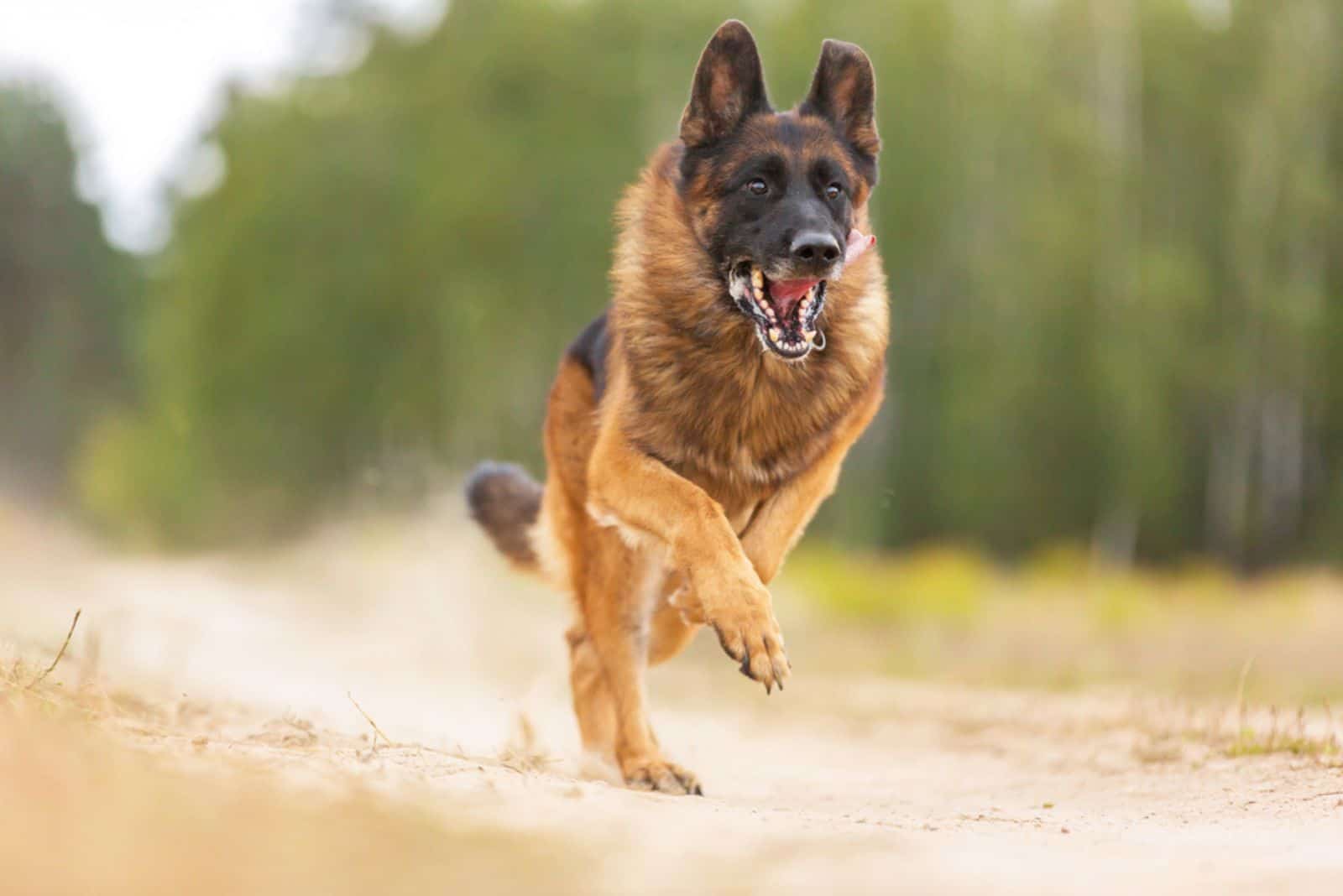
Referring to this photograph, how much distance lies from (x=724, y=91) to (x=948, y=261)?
66.5ft

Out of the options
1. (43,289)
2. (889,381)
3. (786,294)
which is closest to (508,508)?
(786,294)

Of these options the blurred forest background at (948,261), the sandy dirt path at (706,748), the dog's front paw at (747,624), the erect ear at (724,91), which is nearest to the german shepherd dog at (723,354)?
the erect ear at (724,91)

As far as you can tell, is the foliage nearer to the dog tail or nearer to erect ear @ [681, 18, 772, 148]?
the dog tail

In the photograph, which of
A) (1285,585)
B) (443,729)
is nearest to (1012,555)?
(1285,585)

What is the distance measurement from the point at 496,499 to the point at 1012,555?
19088 millimetres

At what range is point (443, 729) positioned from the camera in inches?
311

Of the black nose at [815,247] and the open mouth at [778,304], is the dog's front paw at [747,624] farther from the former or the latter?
the black nose at [815,247]

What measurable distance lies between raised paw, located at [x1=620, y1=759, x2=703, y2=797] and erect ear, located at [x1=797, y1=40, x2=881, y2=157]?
8.25 feet

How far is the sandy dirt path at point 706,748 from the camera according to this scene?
3.27 meters

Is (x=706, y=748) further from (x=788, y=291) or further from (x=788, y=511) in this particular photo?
(x=788, y=291)

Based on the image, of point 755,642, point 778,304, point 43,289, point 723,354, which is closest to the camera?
point 755,642

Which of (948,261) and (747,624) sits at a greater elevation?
(948,261)

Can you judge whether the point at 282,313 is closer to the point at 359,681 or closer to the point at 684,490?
the point at 359,681

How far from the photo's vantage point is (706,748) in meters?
8.20
